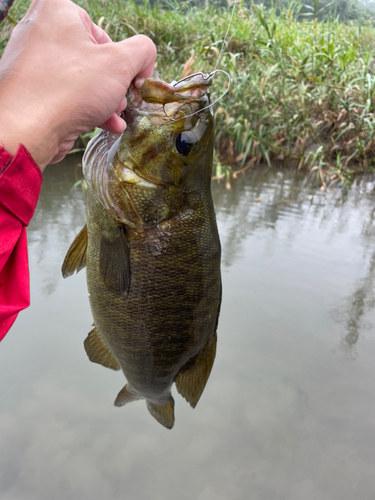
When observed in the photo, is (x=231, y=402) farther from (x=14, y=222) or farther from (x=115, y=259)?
(x=14, y=222)

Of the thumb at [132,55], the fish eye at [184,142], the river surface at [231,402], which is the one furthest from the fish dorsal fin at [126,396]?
the thumb at [132,55]

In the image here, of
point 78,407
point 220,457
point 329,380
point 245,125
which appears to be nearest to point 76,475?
point 78,407

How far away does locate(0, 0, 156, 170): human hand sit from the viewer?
39.8 inches

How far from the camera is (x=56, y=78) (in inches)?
41.4

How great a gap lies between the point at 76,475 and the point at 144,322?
1008 millimetres

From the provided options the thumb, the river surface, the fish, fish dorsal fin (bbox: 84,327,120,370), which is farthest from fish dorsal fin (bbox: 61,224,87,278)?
the river surface

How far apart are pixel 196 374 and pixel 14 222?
92cm

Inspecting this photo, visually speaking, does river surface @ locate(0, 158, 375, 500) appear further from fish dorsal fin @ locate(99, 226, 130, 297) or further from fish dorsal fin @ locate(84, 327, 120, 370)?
fish dorsal fin @ locate(99, 226, 130, 297)

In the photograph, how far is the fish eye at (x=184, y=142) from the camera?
130cm

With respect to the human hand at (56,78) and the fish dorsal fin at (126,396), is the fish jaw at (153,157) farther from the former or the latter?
the fish dorsal fin at (126,396)

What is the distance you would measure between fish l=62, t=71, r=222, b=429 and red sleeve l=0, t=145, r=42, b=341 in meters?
0.33

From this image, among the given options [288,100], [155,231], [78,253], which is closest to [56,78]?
[155,231]

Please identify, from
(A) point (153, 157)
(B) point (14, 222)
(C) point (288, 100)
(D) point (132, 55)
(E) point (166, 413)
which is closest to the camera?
(B) point (14, 222)

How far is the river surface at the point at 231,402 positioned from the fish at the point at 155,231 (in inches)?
30.2
